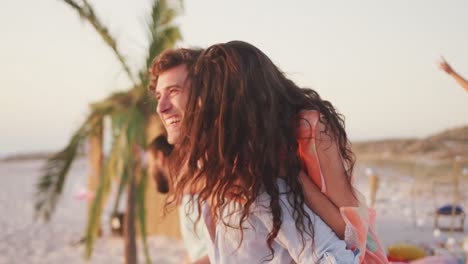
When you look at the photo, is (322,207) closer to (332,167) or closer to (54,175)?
(332,167)

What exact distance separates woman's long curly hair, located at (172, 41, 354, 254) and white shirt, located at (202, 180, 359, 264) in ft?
0.08

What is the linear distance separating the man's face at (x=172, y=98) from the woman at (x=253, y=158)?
13.5 inches

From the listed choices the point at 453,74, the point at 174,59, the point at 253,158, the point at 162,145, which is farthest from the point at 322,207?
the point at 162,145

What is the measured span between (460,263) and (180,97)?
161 cm

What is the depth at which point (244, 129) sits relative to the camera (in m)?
1.61

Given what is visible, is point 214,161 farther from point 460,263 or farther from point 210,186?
point 460,263

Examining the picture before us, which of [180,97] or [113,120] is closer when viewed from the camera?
[180,97]

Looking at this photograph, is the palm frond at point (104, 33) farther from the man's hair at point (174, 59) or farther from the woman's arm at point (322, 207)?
the woman's arm at point (322, 207)

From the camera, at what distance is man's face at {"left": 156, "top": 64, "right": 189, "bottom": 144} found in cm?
200

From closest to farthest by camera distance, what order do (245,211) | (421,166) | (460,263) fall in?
(245,211) < (460,263) < (421,166)

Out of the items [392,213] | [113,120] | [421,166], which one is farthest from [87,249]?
[421,166]

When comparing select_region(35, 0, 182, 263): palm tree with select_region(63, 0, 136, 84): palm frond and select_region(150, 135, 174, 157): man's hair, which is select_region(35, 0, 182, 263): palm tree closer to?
select_region(63, 0, 136, 84): palm frond

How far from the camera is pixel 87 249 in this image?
475 cm

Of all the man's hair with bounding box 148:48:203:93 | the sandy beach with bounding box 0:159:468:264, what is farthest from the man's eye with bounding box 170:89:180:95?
the sandy beach with bounding box 0:159:468:264
